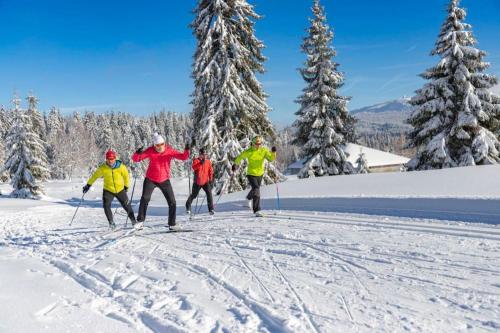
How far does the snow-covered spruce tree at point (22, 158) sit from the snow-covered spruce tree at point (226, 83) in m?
24.5

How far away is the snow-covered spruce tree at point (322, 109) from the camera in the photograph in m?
24.0

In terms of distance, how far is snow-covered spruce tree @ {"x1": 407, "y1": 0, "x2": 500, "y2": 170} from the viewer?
62.4ft

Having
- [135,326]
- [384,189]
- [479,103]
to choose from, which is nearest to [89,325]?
[135,326]

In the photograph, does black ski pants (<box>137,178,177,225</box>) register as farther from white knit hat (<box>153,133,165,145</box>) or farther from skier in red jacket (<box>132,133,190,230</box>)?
white knit hat (<box>153,133,165,145</box>)

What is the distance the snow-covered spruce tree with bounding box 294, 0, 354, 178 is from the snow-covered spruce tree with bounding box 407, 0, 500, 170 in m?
4.91

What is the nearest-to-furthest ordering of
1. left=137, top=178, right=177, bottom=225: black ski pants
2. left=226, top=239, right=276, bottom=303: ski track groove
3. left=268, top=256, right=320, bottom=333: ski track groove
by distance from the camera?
1. left=268, top=256, right=320, bottom=333: ski track groove
2. left=226, top=239, right=276, bottom=303: ski track groove
3. left=137, top=178, right=177, bottom=225: black ski pants

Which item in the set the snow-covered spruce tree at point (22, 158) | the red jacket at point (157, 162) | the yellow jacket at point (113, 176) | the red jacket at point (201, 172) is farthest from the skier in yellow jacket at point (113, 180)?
the snow-covered spruce tree at point (22, 158)

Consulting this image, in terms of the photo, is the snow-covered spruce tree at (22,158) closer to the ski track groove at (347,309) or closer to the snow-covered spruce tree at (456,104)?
the snow-covered spruce tree at (456,104)

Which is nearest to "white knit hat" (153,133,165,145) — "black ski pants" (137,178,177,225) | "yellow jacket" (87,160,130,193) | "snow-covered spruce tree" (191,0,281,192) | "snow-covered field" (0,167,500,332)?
"black ski pants" (137,178,177,225)

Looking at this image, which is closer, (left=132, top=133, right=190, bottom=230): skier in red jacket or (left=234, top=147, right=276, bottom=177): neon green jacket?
(left=132, top=133, right=190, bottom=230): skier in red jacket

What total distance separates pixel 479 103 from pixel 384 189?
34.4 feet

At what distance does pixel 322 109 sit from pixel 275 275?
2026 cm

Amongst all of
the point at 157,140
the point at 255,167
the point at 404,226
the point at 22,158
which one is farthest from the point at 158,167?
the point at 22,158

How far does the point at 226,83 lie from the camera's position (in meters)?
18.5
